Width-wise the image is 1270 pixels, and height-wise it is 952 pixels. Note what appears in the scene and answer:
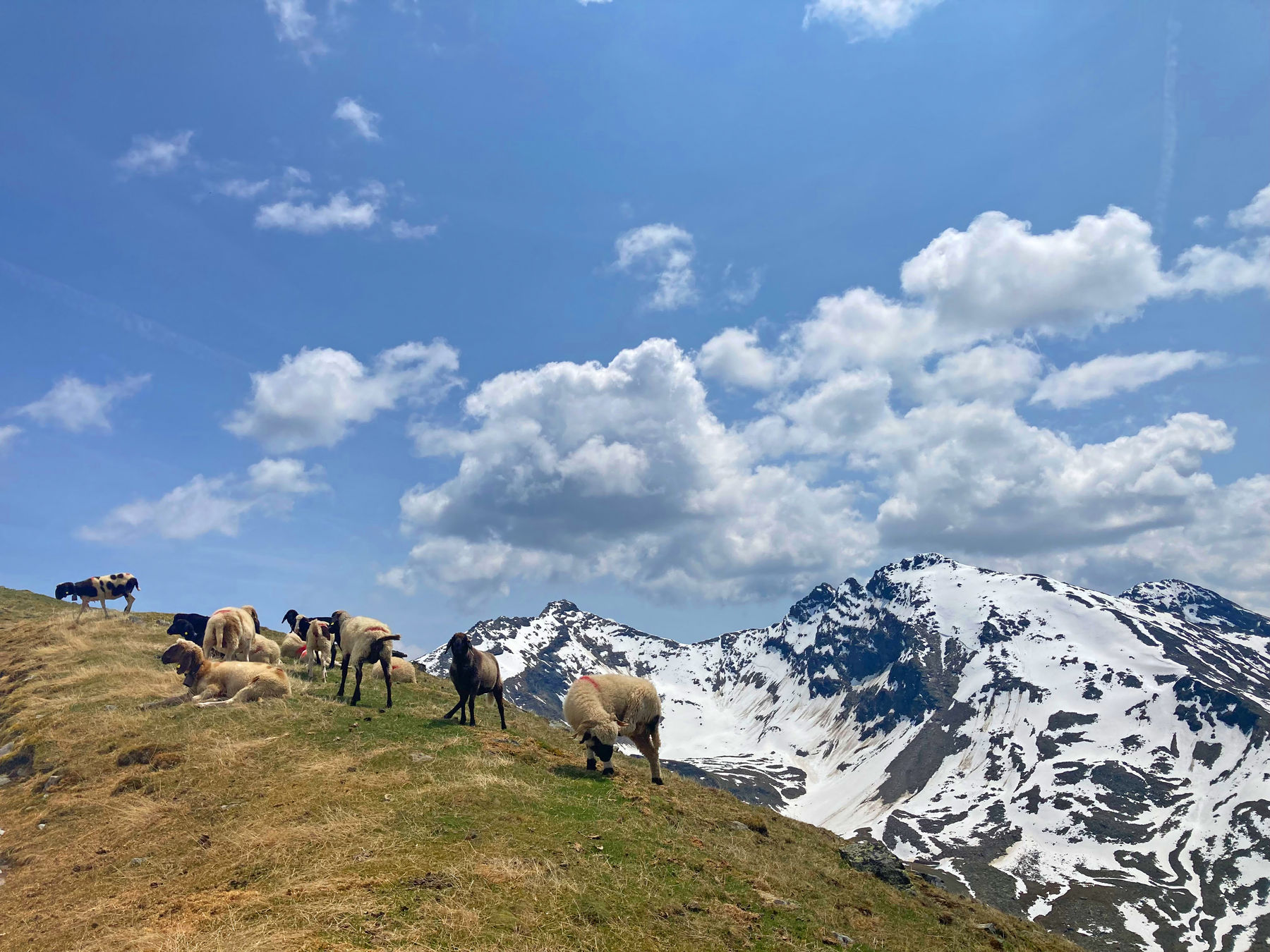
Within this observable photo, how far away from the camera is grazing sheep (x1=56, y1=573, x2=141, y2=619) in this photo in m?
44.2

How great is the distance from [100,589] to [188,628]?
10566mm

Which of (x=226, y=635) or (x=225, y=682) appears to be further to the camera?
(x=226, y=635)

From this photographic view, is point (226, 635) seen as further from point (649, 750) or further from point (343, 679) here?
point (649, 750)

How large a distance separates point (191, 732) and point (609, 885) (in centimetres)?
1564

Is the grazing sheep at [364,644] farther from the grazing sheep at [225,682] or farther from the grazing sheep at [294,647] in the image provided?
the grazing sheep at [294,647]

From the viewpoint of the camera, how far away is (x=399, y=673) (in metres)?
34.3

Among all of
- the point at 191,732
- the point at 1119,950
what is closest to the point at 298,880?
the point at 191,732

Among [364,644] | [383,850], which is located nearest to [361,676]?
[364,644]

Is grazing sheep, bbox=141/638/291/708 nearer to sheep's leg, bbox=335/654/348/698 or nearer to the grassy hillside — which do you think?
the grassy hillside

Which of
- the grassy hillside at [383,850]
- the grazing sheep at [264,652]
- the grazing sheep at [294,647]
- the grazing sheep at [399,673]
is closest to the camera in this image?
the grassy hillside at [383,850]

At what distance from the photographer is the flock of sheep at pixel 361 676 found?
21.7m

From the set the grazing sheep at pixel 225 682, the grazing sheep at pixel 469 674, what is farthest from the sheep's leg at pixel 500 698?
the grazing sheep at pixel 225 682

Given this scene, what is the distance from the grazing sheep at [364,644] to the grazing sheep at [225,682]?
2.50 m

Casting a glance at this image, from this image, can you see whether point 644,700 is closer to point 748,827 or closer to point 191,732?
point 748,827
